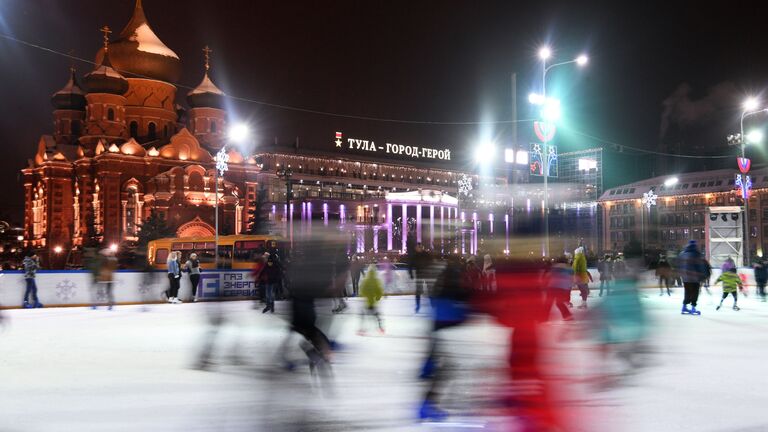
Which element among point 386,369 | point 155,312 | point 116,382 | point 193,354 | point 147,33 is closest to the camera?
point 116,382

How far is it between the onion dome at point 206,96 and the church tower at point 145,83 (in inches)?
97.7

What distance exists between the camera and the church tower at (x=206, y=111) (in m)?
73.2

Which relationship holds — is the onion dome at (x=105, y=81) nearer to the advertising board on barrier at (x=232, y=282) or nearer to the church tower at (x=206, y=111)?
the church tower at (x=206, y=111)

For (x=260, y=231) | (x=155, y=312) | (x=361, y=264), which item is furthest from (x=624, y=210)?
(x=155, y=312)

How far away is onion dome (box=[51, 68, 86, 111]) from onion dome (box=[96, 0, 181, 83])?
510 centimetres

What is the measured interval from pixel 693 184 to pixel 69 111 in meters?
68.8

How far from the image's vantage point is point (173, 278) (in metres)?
22.2

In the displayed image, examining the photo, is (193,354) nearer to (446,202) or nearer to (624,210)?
(446,202)

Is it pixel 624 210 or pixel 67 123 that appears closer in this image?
pixel 67 123

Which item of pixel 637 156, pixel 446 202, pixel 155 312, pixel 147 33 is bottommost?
pixel 155 312

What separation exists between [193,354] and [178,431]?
5.04 m

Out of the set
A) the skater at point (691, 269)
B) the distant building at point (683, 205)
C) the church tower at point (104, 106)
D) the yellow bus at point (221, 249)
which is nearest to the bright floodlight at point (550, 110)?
the skater at point (691, 269)

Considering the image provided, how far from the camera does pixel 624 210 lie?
89562 mm

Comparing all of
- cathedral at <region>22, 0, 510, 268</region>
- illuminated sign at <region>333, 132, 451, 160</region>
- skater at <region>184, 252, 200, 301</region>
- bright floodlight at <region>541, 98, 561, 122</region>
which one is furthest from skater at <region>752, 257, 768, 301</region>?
illuminated sign at <region>333, 132, 451, 160</region>
